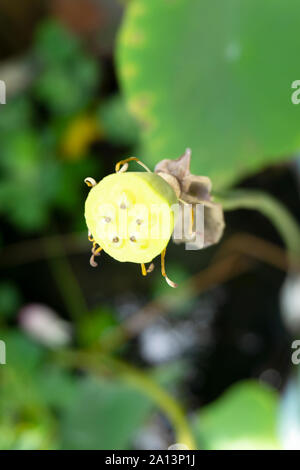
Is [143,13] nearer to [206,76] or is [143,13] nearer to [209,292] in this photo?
[206,76]

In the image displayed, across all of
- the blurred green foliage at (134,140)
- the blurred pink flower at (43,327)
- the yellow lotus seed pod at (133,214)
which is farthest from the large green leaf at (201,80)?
the blurred pink flower at (43,327)

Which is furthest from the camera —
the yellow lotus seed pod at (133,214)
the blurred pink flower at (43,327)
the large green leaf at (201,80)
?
the blurred pink flower at (43,327)

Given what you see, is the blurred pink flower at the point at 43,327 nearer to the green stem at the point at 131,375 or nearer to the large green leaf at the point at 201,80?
the green stem at the point at 131,375

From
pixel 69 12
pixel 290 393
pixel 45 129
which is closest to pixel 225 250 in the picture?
pixel 290 393

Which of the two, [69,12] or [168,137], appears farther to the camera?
[69,12]

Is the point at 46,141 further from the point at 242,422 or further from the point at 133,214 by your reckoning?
the point at 133,214

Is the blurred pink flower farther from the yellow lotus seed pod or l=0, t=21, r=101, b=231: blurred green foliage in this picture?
the yellow lotus seed pod
